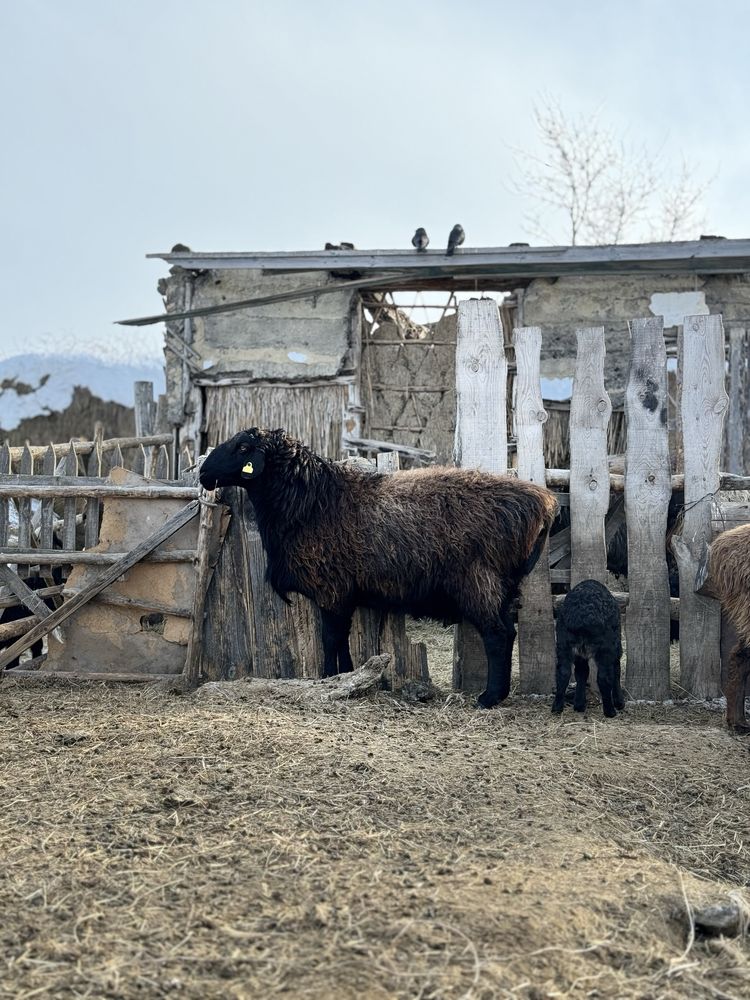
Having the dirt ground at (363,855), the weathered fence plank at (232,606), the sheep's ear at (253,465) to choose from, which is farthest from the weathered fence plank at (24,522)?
the dirt ground at (363,855)

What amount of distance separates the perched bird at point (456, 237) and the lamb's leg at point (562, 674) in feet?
25.1

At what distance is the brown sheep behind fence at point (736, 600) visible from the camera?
5.73 metres

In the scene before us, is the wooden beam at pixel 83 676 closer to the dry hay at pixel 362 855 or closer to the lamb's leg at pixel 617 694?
the dry hay at pixel 362 855

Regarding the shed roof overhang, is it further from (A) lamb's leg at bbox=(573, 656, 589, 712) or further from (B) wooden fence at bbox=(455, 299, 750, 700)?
(A) lamb's leg at bbox=(573, 656, 589, 712)

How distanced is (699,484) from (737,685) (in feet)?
4.91

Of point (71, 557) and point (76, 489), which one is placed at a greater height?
point (76, 489)

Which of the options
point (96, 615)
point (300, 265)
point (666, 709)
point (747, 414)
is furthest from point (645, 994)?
point (300, 265)

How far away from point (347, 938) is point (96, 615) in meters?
4.89

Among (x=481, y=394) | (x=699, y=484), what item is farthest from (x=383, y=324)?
(x=699, y=484)

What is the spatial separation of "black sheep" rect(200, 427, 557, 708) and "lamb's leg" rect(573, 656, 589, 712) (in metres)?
0.49

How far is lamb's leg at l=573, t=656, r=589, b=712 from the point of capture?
20.5ft

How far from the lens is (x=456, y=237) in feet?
40.8

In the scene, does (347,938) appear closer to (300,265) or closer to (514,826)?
(514,826)

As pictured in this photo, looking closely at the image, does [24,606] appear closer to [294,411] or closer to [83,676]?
[83,676]
